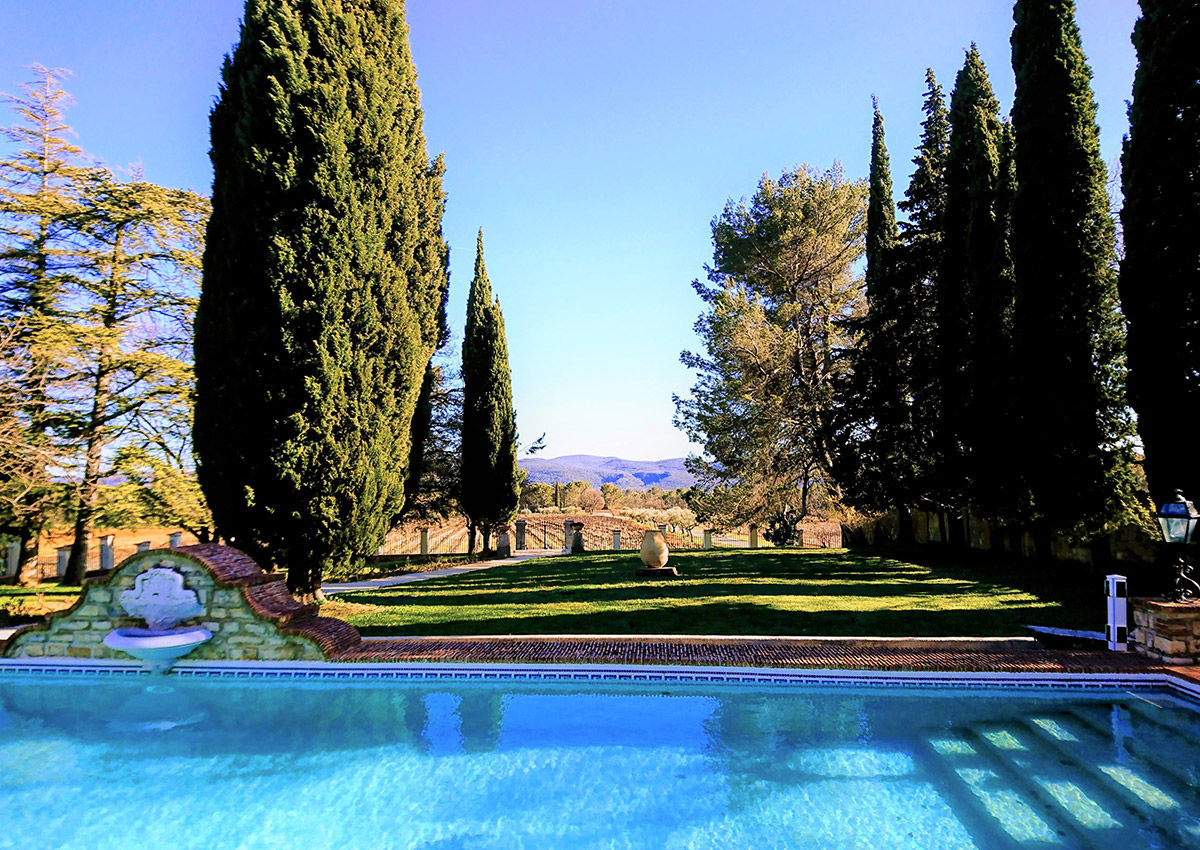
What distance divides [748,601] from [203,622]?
7.21 meters

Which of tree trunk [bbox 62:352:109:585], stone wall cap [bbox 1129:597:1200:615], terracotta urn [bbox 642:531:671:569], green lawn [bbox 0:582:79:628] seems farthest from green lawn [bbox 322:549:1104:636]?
tree trunk [bbox 62:352:109:585]

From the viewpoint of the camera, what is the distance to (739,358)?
67.7 feet

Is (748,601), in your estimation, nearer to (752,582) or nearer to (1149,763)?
(752,582)

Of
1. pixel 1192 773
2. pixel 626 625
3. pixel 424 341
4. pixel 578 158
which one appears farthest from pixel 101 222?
pixel 1192 773

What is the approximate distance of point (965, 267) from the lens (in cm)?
1555

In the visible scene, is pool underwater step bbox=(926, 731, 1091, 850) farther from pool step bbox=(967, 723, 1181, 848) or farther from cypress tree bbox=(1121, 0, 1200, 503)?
cypress tree bbox=(1121, 0, 1200, 503)

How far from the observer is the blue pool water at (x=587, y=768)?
12.3 ft

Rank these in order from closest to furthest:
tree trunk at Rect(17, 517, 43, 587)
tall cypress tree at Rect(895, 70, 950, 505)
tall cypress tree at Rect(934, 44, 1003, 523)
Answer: tall cypress tree at Rect(934, 44, 1003, 523)
tree trunk at Rect(17, 517, 43, 587)
tall cypress tree at Rect(895, 70, 950, 505)

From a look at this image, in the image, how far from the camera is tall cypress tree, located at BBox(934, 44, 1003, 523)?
45.8 ft

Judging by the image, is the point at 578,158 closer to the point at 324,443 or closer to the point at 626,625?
the point at 324,443

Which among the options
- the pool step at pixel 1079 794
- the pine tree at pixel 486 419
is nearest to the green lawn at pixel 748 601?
the pool step at pixel 1079 794

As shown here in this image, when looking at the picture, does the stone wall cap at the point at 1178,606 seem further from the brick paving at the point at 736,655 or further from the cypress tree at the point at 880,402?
the cypress tree at the point at 880,402

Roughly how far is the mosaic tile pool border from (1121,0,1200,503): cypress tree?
4.42 m

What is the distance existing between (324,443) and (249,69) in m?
5.42
